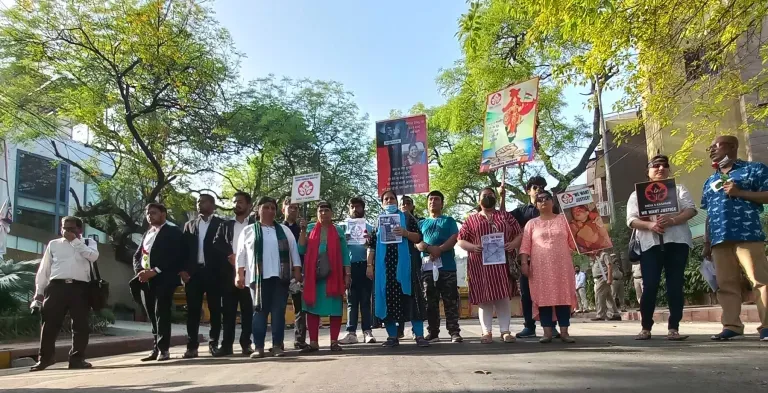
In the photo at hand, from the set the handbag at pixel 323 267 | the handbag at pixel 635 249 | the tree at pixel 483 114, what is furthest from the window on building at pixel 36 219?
the handbag at pixel 635 249

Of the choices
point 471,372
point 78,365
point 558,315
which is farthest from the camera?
point 78,365

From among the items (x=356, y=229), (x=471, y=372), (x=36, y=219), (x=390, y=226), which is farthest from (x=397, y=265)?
(x=36, y=219)

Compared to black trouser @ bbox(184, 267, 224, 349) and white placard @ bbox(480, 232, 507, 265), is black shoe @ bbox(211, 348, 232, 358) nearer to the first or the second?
black trouser @ bbox(184, 267, 224, 349)

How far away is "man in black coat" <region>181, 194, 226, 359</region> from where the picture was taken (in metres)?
7.43

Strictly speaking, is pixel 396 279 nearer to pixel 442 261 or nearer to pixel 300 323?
pixel 442 261

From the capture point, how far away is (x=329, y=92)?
28047mm

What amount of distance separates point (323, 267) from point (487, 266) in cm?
185

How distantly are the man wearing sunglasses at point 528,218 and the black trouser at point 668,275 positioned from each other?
113 cm

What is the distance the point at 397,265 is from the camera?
7.18 m

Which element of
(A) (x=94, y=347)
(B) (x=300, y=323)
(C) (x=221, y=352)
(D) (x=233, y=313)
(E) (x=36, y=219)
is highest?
(E) (x=36, y=219)

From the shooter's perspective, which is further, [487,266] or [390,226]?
[487,266]

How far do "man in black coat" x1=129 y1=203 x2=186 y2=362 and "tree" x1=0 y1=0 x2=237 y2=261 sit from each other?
11.0m

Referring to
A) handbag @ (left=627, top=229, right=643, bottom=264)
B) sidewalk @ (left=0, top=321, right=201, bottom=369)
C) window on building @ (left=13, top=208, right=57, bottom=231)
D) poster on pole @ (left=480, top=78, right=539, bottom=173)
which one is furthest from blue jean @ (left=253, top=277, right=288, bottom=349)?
window on building @ (left=13, top=208, right=57, bottom=231)

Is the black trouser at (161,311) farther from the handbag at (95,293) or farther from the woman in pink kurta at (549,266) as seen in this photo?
the woman in pink kurta at (549,266)
